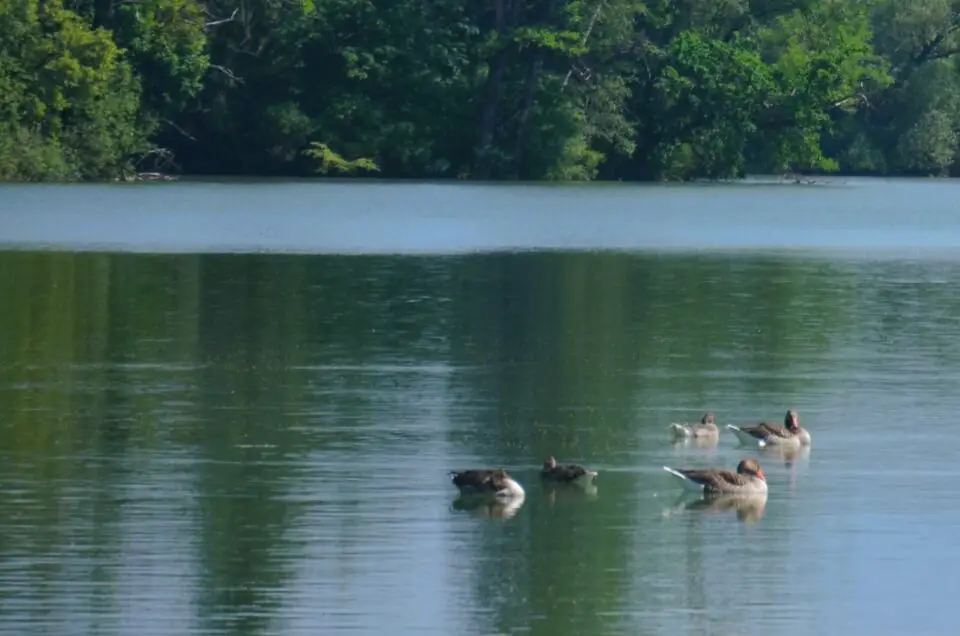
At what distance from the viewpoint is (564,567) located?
1326 cm

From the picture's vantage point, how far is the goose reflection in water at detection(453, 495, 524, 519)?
14883 millimetres

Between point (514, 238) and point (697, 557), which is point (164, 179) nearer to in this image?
point (514, 238)

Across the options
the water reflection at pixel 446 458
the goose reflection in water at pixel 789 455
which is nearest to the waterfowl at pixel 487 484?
the water reflection at pixel 446 458

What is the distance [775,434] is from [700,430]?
1.92 ft

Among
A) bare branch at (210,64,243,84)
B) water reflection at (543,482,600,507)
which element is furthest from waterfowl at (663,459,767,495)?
bare branch at (210,64,243,84)

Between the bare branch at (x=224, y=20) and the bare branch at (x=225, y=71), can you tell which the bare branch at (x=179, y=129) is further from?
the bare branch at (x=224, y=20)

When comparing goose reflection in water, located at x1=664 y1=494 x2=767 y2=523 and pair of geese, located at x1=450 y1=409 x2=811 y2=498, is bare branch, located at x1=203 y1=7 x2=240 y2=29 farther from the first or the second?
goose reflection in water, located at x1=664 y1=494 x2=767 y2=523

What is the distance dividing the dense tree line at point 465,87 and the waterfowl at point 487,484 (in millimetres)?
58374

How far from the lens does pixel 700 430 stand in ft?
58.0

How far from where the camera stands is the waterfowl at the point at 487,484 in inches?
595

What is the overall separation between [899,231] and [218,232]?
14.4 m

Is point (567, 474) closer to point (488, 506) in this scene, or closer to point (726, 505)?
point (488, 506)

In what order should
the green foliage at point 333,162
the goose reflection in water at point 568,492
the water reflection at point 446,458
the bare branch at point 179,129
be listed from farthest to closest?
the green foliage at point 333,162
the bare branch at point 179,129
the goose reflection in water at point 568,492
the water reflection at point 446,458

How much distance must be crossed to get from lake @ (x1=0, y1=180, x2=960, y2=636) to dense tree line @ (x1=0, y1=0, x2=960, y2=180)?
37.1 metres
